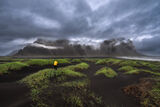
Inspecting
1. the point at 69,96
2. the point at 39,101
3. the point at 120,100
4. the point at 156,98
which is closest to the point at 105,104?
the point at 120,100

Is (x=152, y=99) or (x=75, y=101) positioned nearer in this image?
(x=75, y=101)

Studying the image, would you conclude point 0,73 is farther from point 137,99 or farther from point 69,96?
point 137,99

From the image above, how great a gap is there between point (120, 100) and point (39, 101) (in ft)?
22.2

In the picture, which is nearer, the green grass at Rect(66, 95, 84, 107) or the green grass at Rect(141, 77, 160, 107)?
the green grass at Rect(66, 95, 84, 107)

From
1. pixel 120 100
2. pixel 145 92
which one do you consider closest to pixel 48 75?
pixel 120 100

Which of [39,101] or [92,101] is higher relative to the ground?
[39,101]

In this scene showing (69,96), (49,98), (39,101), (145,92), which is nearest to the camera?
(39,101)

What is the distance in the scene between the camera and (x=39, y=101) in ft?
17.4

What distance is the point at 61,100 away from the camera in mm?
5621

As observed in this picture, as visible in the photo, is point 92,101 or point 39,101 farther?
point 92,101

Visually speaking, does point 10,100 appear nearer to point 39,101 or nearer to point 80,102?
point 39,101

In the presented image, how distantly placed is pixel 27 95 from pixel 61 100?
311 cm

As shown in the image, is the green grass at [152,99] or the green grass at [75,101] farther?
the green grass at [152,99]

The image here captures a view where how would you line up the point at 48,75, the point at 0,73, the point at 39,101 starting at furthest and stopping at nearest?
the point at 0,73 < the point at 48,75 < the point at 39,101
